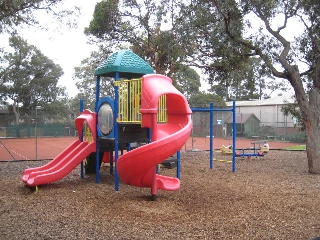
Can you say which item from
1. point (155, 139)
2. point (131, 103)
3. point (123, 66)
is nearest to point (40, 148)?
point (123, 66)

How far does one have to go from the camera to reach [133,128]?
907cm

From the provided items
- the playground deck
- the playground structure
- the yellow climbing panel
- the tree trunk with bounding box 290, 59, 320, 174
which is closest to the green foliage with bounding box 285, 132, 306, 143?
the playground deck

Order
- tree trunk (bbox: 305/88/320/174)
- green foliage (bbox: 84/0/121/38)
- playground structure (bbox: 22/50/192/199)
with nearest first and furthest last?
playground structure (bbox: 22/50/192/199) → tree trunk (bbox: 305/88/320/174) → green foliage (bbox: 84/0/121/38)

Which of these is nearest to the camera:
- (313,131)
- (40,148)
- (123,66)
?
(123,66)

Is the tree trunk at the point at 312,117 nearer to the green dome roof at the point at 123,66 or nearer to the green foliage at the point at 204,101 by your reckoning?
the green dome roof at the point at 123,66

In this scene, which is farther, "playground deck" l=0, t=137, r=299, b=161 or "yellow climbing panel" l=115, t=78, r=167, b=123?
"playground deck" l=0, t=137, r=299, b=161

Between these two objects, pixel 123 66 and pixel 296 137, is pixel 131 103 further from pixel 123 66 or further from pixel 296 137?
pixel 296 137

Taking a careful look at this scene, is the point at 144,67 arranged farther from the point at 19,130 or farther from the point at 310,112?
the point at 19,130

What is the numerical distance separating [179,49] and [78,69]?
41.3m

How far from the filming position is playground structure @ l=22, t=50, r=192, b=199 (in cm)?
658

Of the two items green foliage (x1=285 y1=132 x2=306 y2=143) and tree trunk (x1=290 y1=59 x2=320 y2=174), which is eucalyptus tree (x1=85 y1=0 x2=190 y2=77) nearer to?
tree trunk (x1=290 y1=59 x2=320 y2=174)

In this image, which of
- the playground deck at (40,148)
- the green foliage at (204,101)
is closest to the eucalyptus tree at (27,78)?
the playground deck at (40,148)

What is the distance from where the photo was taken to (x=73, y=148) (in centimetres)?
995

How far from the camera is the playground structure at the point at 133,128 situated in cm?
658
